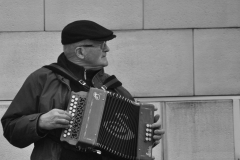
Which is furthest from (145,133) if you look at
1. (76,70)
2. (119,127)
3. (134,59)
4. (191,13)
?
(191,13)

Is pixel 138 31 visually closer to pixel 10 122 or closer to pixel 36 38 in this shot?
pixel 36 38

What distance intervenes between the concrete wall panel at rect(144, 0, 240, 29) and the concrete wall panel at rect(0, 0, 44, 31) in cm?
127

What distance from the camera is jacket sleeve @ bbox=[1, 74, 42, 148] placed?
398 cm

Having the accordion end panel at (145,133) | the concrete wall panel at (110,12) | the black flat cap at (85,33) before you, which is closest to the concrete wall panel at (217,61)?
the concrete wall panel at (110,12)

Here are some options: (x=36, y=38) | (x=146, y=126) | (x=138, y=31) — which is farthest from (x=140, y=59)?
(x=146, y=126)

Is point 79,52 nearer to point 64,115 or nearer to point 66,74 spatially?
point 66,74

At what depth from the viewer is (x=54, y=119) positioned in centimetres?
384

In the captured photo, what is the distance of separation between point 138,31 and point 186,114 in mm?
1133

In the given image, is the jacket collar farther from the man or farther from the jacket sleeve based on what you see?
the jacket sleeve

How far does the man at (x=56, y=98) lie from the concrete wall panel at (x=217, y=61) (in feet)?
7.76

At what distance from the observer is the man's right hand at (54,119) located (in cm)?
382

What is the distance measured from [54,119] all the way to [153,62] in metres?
2.83

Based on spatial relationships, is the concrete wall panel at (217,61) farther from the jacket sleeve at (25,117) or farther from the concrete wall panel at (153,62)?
the jacket sleeve at (25,117)

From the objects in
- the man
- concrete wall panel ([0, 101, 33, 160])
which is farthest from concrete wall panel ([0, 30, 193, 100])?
the man
